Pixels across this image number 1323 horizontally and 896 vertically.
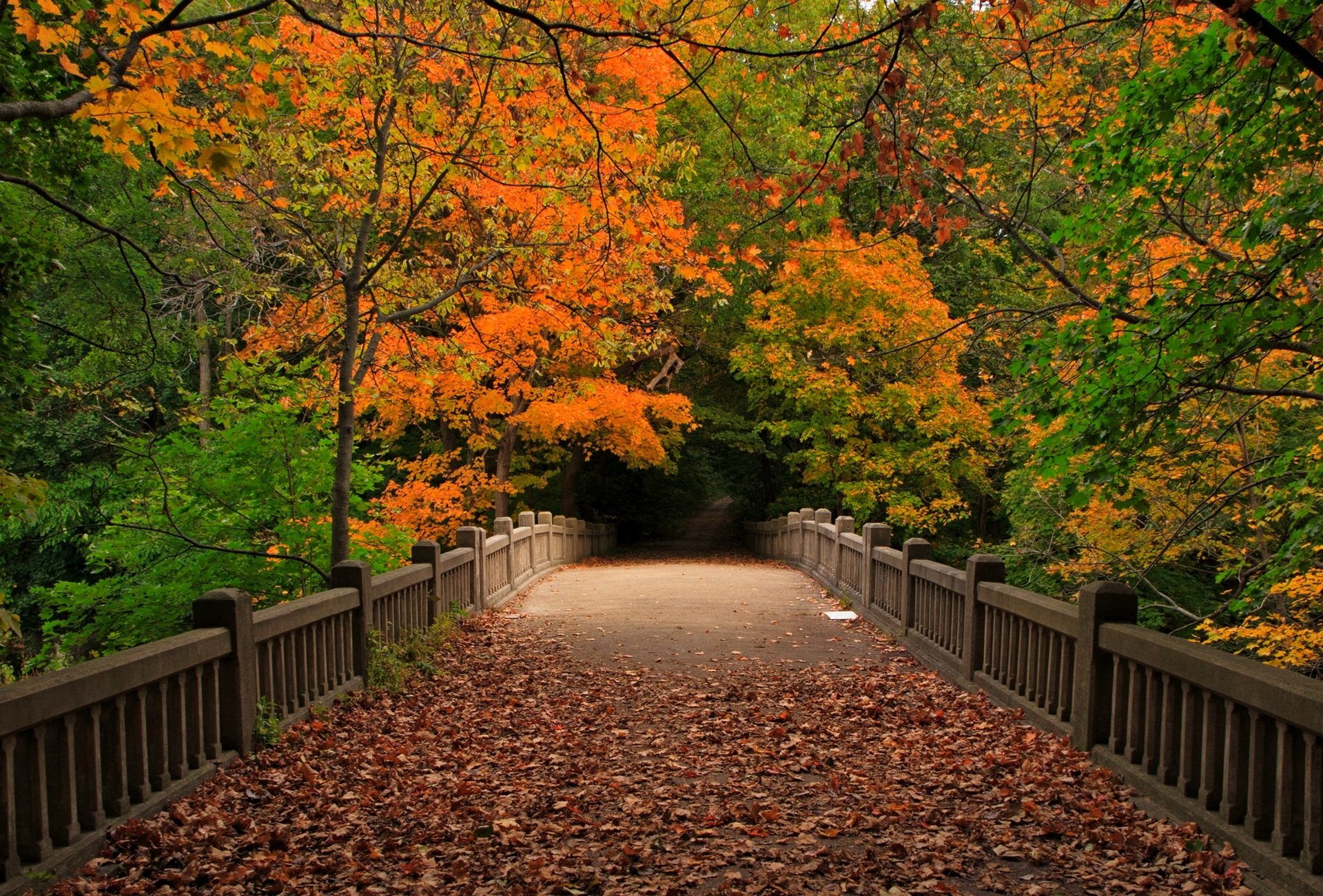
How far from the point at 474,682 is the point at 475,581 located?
3851mm

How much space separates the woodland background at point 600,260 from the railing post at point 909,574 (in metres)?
1.94

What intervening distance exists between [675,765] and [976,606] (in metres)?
3.29

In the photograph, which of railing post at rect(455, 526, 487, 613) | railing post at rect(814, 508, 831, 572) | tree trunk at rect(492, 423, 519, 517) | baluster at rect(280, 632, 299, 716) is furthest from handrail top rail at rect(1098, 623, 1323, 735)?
tree trunk at rect(492, 423, 519, 517)

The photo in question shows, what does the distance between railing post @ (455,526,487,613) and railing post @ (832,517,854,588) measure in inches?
217

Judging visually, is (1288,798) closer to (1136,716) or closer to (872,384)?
(1136,716)

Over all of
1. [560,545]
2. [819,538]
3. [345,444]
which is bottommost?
[560,545]

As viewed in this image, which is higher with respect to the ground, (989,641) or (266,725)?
(989,641)

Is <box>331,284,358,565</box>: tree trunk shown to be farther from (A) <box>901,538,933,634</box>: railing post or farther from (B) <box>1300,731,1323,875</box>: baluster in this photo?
(B) <box>1300,731,1323,875</box>: baluster

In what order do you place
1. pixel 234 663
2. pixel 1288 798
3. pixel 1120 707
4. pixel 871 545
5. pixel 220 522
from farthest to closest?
pixel 871 545, pixel 220 522, pixel 234 663, pixel 1120 707, pixel 1288 798

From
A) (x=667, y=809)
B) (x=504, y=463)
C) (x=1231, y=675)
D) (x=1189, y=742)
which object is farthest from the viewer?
(x=504, y=463)

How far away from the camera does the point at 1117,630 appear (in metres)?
5.61

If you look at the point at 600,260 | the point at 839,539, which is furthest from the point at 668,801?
the point at 839,539

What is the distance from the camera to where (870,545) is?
12625 millimetres

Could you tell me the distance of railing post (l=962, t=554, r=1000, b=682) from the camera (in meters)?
8.27
